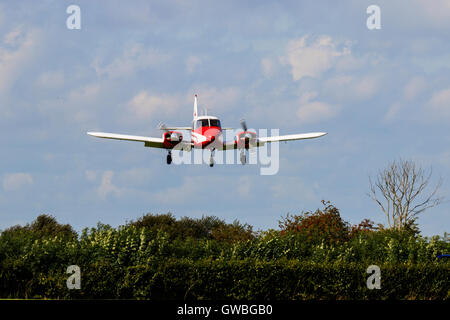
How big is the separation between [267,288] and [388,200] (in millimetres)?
29866

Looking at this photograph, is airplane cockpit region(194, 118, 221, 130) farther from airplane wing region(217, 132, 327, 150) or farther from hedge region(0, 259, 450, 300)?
hedge region(0, 259, 450, 300)

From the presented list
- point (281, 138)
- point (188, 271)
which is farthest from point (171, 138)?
point (188, 271)

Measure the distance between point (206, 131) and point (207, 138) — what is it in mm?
443

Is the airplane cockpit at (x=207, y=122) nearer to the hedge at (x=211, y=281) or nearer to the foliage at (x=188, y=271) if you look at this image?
the foliage at (x=188, y=271)

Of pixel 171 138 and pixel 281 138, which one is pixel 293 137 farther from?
pixel 171 138

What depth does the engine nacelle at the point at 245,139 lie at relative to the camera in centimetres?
3253

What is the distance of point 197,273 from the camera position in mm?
20375

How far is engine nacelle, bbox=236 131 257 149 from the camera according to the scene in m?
32.5

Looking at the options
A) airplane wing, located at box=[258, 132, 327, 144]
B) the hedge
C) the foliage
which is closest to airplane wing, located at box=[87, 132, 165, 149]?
airplane wing, located at box=[258, 132, 327, 144]

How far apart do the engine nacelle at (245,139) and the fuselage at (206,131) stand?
1153mm
